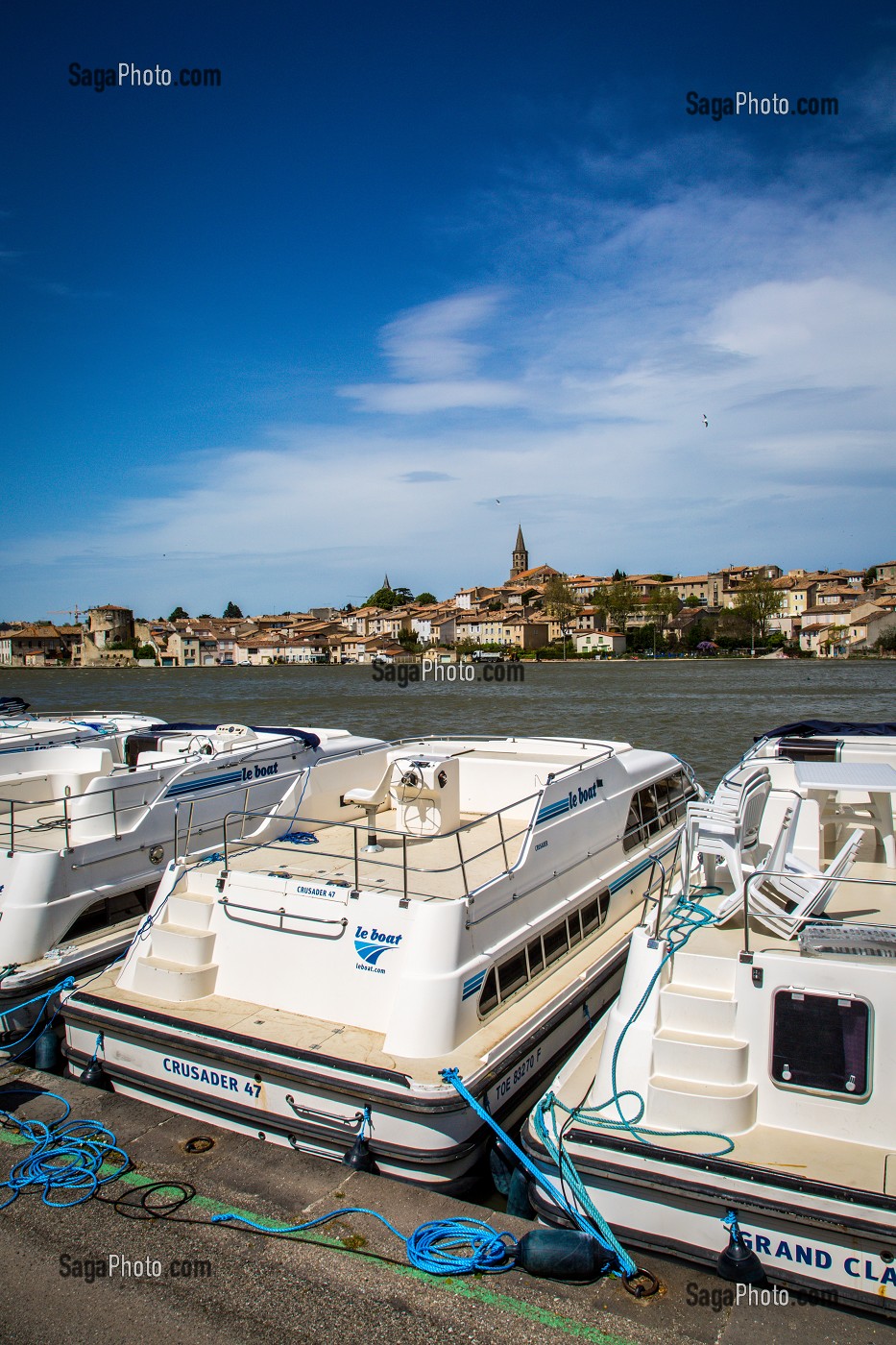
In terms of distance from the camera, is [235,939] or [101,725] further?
[101,725]

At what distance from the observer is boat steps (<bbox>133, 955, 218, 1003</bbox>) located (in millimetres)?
7031

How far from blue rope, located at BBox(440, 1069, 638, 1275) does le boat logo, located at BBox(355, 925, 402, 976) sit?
1121 mm

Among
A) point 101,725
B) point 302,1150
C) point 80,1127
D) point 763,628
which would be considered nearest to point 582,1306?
point 302,1150

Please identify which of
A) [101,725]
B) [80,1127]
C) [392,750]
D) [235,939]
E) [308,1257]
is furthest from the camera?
[101,725]

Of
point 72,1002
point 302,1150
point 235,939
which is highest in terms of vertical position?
point 235,939

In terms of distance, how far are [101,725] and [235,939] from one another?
30.6ft

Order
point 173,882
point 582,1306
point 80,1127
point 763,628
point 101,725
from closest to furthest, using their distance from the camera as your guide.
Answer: point 582,1306 → point 80,1127 → point 173,882 → point 101,725 → point 763,628

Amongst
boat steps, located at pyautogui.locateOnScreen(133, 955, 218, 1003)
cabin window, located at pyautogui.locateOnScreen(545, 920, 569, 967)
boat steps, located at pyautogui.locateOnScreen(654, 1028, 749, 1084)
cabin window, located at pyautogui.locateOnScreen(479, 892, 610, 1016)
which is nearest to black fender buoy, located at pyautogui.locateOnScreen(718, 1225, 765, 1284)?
boat steps, located at pyautogui.locateOnScreen(654, 1028, 749, 1084)

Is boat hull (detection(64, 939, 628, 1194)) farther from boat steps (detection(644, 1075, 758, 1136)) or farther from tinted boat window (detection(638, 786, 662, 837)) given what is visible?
tinted boat window (detection(638, 786, 662, 837))

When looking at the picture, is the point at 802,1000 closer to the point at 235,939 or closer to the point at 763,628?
the point at 235,939

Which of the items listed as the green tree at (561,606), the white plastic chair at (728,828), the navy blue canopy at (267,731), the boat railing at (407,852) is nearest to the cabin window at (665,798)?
the boat railing at (407,852)

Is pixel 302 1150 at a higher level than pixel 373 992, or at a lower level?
lower

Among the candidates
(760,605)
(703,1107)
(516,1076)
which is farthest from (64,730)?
(760,605)

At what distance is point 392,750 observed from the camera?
11.6 m
